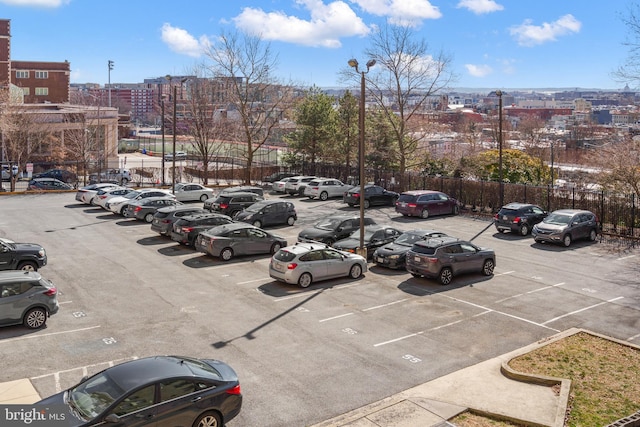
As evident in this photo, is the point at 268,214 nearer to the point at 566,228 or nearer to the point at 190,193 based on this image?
the point at 190,193

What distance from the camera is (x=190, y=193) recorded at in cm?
3906

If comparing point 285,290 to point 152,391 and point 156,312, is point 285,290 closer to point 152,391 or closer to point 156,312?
point 156,312

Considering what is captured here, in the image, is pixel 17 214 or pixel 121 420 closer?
pixel 121 420

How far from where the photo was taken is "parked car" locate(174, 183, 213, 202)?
38.9m

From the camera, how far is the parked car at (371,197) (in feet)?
124

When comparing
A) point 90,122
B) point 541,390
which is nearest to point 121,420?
point 541,390

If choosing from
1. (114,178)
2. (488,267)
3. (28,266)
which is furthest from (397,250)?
(114,178)

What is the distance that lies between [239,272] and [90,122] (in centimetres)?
5234

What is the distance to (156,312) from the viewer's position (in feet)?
56.2

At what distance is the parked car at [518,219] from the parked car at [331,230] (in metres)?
8.05

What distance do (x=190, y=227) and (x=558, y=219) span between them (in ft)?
54.0

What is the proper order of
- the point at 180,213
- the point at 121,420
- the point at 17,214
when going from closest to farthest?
the point at 121,420, the point at 180,213, the point at 17,214

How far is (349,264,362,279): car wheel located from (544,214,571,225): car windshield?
11.4 m

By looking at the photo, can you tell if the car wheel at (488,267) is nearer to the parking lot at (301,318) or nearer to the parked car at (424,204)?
the parking lot at (301,318)
